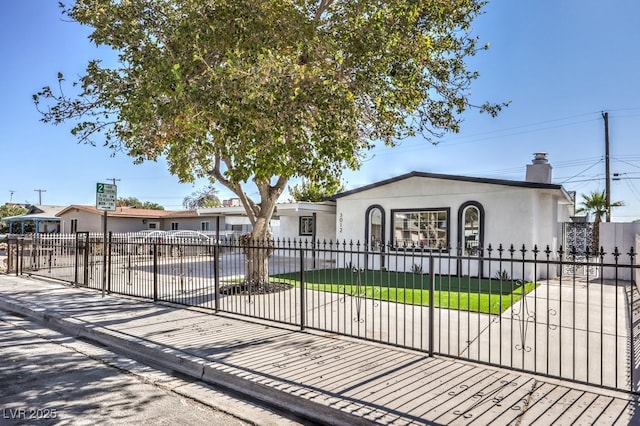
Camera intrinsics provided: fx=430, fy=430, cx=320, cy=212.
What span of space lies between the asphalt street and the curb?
0.17m

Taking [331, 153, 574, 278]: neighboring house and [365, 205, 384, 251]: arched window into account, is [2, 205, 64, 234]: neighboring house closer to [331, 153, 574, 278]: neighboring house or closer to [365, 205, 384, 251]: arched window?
[365, 205, 384, 251]: arched window

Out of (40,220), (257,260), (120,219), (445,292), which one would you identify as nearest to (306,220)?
(257,260)

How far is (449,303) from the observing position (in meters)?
7.79

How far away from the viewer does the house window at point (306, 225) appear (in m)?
24.4

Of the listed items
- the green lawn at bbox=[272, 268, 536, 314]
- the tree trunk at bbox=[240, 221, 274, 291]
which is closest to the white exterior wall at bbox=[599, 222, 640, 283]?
the green lawn at bbox=[272, 268, 536, 314]

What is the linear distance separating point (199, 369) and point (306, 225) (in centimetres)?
1917

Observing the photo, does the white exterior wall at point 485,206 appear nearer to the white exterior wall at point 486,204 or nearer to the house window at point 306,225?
the white exterior wall at point 486,204

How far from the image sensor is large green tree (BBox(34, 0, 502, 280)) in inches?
278

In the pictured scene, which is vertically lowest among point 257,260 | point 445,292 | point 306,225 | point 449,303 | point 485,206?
point 445,292

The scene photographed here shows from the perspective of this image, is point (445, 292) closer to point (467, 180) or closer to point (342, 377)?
point (467, 180)

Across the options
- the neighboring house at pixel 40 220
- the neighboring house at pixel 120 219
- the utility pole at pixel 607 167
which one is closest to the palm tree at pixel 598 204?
the utility pole at pixel 607 167

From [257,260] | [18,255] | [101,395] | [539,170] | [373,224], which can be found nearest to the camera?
[101,395]

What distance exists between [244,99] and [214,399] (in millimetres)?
4235

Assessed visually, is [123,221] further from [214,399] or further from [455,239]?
[214,399]
